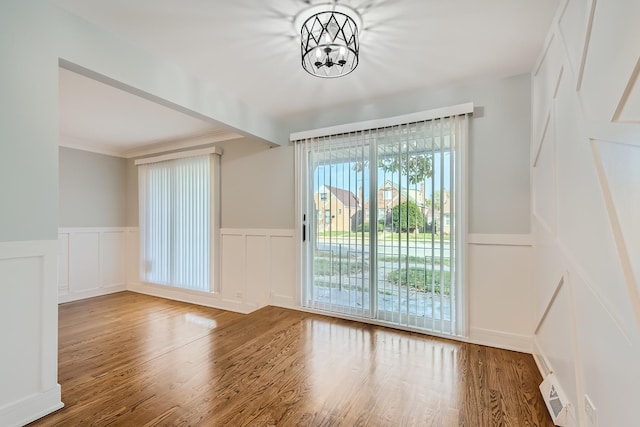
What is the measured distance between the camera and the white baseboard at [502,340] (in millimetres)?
2508

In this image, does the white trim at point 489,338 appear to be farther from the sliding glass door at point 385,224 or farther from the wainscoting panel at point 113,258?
the wainscoting panel at point 113,258

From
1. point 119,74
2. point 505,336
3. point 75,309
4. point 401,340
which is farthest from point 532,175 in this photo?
point 75,309

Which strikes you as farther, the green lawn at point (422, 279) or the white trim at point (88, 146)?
the white trim at point (88, 146)

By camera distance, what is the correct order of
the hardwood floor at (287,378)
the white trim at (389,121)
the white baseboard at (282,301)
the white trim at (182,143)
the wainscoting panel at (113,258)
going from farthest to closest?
1. the wainscoting panel at (113,258)
2. the white trim at (182,143)
3. the white baseboard at (282,301)
4. the white trim at (389,121)
5. the hardwood floor at (287,378)

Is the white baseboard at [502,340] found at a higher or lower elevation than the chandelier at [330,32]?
lower

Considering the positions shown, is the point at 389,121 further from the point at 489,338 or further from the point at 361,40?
the point at 489,338

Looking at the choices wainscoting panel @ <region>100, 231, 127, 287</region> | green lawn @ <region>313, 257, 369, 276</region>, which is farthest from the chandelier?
wainscoting panel @ <region>100, 231, 127, 287</region>

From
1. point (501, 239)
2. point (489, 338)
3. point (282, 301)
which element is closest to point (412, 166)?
point (501, 239)

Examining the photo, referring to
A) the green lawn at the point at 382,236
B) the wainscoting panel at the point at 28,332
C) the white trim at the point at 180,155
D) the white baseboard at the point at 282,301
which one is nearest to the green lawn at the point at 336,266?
the green lawn at the point at 382,236

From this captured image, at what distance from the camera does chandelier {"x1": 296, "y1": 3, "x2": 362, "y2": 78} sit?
5.89ft

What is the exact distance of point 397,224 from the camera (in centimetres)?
301

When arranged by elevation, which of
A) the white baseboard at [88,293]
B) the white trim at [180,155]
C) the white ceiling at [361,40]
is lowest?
the white baseboard at [88,293]

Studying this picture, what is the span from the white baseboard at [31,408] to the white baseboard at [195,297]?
2264 mm

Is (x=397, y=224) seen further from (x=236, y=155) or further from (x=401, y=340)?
(x=236, y=155)
